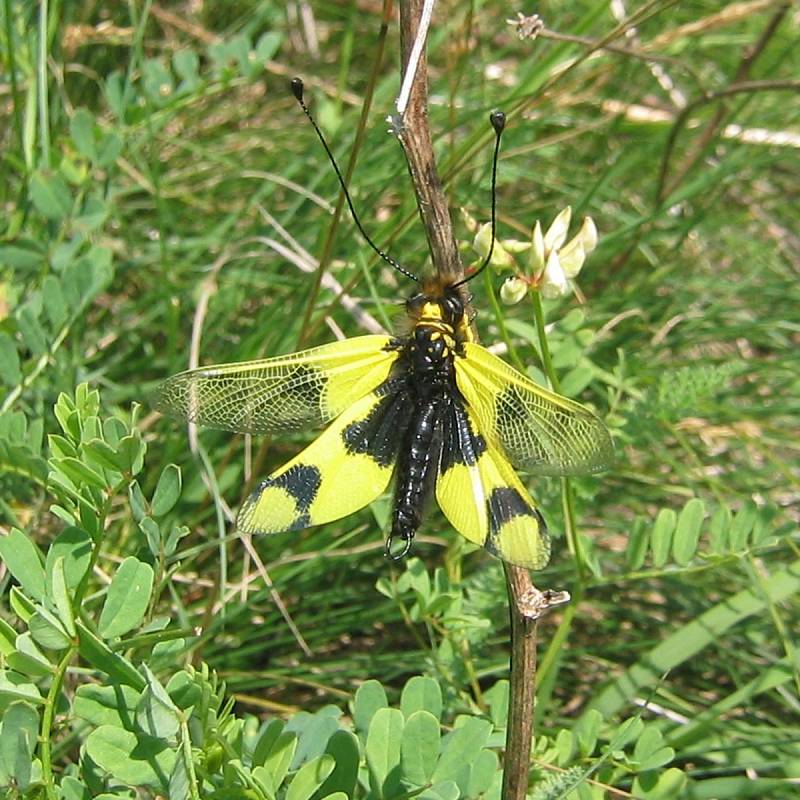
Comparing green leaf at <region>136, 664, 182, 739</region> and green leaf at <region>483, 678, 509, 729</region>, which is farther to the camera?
green leaf at <region>483, 678, 509, 729</region>

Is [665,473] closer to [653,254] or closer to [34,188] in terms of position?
[653,254]

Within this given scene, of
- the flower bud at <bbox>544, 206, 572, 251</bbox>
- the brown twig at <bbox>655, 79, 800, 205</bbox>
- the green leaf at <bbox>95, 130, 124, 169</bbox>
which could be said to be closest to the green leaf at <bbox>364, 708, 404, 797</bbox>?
the flower bud at <bbox>544, 206, 572, 251</bbox>

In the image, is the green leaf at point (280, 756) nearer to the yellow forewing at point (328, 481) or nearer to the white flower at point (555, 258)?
the yellow forewing at point (328, 481)

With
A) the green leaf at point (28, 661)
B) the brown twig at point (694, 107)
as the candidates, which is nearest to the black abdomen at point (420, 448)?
the green leaf at point (28, 661)

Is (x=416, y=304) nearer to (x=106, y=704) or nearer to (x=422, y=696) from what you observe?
(x=422, y=696)

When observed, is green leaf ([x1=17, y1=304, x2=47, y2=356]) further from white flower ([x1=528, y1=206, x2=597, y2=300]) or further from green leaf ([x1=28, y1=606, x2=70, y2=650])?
white flower ([x1=528, y1=206, x2=597, y2=300])

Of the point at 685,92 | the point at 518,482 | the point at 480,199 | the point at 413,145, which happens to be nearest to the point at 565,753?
the point at 518,482

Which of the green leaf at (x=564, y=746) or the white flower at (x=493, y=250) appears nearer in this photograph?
the white flower at (x=493, y=250)

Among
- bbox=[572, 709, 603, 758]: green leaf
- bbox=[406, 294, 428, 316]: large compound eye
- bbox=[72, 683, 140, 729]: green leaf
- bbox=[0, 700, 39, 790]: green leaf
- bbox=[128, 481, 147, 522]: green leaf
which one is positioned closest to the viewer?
bbox=[0, 700, 39, 790]: green leaf

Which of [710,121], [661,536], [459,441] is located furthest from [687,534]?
[710,121]
